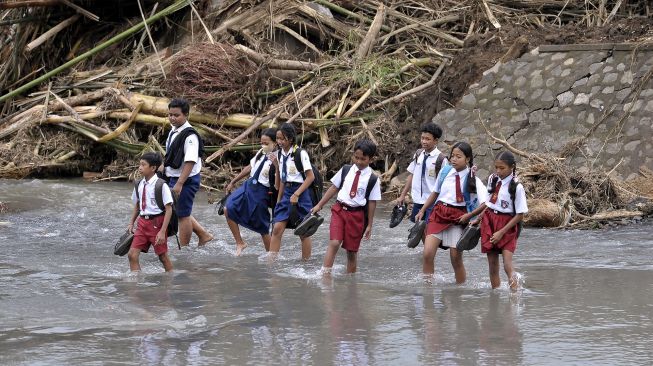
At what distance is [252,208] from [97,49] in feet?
25.7

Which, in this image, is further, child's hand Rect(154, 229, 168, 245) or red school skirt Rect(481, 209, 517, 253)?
child's hand Rect(154, 229, 168, 245)

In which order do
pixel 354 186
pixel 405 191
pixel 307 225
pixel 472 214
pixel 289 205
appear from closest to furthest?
pixel 472 214
pixel 354 186
pixel 307 225
pixel 405 191
pixel 289 205

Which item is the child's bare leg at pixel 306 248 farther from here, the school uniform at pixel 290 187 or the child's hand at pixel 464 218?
the child's hand at pixel 464 218

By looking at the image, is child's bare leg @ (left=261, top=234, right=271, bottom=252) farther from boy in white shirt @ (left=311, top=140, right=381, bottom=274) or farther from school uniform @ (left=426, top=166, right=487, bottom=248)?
school uniform @ (left=426, top=166, right=487, bottom=248)

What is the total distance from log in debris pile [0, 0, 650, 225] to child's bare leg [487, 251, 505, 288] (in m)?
6.66

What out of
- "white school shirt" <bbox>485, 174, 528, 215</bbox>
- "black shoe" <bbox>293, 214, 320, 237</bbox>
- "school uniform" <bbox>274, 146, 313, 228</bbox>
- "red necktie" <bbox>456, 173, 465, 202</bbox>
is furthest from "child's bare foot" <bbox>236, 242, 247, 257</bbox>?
"white school shirt" <bbox>485, 174, 528, 215</bbox>

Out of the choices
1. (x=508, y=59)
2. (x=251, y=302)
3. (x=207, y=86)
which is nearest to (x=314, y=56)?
Result: (x=207, y=86)

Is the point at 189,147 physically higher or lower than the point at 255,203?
higher

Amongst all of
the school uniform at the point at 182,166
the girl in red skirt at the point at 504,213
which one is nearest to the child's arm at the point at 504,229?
the girl in red skirt at the point at 504,213

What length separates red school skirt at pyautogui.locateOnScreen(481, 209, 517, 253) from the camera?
844 cm

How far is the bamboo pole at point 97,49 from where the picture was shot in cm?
1788

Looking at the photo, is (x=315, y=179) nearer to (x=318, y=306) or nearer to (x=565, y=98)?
(x=318, y=306)

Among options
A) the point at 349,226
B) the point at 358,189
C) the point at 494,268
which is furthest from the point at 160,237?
the point at 494,268

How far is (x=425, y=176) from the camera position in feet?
34.2
